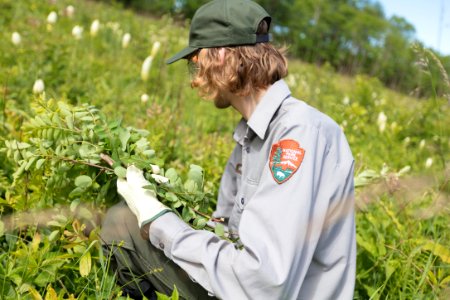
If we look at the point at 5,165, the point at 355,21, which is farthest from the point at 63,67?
the point at 355,21

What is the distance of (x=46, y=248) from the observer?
64.0 inches

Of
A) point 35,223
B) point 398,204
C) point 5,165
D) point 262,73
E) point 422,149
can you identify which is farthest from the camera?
point 422,149

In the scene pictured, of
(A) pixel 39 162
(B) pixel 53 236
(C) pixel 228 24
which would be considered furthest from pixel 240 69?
(B) pixel 53 236

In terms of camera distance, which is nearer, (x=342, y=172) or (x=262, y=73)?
(x=342, y=172)

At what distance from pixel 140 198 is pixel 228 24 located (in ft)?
2.06

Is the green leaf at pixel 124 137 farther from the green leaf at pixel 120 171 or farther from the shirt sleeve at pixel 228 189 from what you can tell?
the shirt sleeve at pixel 228 189

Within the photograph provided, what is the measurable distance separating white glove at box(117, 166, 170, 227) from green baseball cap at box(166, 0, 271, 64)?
489mm

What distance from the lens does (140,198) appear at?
1513 mm

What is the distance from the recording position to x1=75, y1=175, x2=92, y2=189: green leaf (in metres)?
1.63

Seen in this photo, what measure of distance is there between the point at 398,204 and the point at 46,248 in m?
1.90

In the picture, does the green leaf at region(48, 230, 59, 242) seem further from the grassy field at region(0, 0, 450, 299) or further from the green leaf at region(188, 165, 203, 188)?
the green leaf at region(188, 165, 203, 188)

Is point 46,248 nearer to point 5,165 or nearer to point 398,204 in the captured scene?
point 5,165

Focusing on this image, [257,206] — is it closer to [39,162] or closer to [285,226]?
[285,226]

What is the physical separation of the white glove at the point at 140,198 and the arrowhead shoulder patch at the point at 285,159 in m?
0.40
